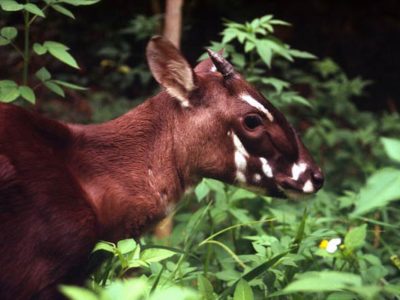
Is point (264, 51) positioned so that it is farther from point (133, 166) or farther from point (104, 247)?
point (104, 247)

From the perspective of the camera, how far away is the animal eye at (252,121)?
3928 mm

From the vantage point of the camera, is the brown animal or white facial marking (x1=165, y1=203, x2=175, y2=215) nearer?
the brown animal

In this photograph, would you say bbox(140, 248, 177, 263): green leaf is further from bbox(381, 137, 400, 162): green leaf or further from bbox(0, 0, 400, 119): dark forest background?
bbox(0, 0, 400, 119): dark forest background

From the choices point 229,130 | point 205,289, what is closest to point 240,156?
point 229,130

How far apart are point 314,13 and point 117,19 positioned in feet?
9.50

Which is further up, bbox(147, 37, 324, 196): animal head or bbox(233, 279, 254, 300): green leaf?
bbox(147, 37, 324, 196): animal head

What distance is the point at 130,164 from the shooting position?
3715mm

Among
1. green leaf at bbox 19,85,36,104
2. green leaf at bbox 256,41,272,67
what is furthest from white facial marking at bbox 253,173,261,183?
green leaf at bbox 19,85,36,104

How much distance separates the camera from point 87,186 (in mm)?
3531

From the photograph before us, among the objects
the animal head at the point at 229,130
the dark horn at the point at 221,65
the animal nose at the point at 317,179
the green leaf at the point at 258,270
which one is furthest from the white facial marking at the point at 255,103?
the green leaf at the point at 258,270

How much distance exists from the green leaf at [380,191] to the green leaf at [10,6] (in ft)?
7.93

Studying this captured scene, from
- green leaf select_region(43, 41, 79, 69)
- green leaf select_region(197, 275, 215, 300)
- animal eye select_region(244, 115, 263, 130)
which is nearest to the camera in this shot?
green leaf select_region(197, 275, 215, 300)

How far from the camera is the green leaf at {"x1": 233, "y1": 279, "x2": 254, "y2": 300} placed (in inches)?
124

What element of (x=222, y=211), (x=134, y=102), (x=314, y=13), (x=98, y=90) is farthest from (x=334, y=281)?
(x=314, y=13)
